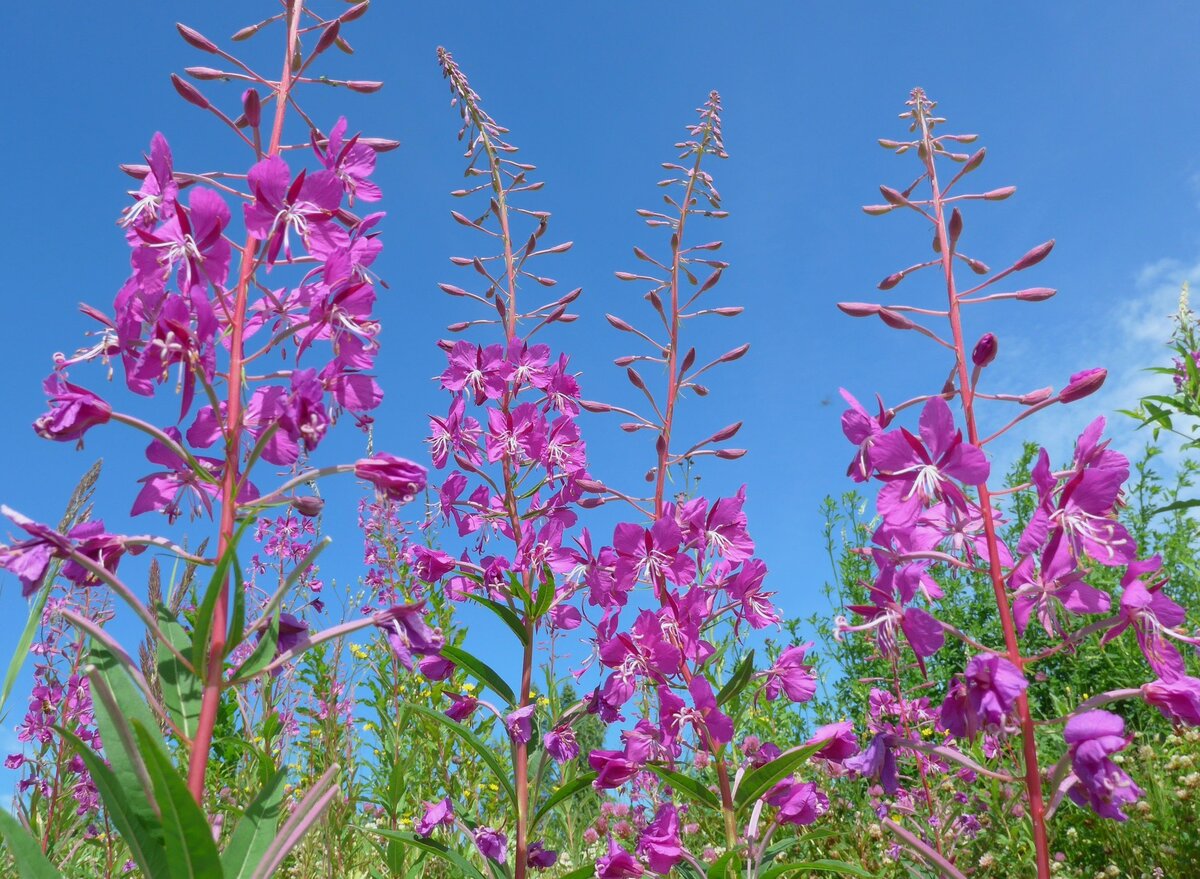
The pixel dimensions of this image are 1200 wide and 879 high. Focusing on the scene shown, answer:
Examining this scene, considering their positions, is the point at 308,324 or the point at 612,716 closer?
the point at 308,324

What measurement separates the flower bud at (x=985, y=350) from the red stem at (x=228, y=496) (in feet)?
6.09

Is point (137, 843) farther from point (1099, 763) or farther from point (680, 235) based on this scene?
point (680, 235)

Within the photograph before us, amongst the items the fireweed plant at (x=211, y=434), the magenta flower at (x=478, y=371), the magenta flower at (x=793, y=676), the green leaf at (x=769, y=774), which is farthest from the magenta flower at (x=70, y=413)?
the magenta flower at (x=793, y=676)

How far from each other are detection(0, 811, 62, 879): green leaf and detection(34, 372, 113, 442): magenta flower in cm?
72

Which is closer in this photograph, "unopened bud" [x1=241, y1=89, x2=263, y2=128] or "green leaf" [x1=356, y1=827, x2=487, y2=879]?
"unopened bud" [x1=241, y1=89, x2=263, y2=128]

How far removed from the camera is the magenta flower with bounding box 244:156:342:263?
1.91 meters

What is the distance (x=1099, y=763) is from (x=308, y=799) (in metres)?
1.64

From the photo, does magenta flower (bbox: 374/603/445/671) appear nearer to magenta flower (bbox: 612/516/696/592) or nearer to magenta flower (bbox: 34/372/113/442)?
magenta flower (bbox: 34/372/113/442)

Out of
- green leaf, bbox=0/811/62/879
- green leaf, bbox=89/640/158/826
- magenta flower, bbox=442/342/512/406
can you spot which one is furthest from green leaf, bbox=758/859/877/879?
magenta flower, bbox=442/342/512/406

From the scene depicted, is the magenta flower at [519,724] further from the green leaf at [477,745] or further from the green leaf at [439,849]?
the green leaf at [439,849]

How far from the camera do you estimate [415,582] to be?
17.5 ft

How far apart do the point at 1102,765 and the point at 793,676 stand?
1.43 metres

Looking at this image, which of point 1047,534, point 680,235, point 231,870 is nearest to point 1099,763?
point 1047,534

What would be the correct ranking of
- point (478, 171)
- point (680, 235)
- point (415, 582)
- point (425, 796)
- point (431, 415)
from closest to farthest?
A: point (431, 415), point (680, 235), point (478, 171), point (425, 796), point (415, 582)
